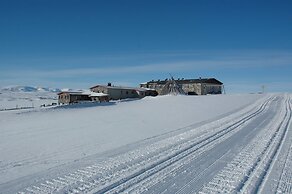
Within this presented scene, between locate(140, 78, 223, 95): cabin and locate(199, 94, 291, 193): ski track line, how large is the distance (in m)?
66.5

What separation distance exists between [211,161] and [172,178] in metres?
2.55

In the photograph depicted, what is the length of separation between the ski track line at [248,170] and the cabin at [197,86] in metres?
66.5

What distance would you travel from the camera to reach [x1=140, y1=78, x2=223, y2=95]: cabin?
81.7 meters

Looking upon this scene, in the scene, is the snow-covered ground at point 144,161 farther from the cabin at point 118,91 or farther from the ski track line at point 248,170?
the cabin at point 118,91

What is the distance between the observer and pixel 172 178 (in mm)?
8719

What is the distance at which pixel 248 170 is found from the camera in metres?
→ 9.49

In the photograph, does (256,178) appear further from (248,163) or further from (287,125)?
(287,125)

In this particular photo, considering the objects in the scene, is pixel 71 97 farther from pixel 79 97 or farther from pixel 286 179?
pixel 286 179

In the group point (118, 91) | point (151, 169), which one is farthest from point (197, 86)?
point (151, 169)

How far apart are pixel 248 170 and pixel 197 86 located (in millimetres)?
Answer: 73307

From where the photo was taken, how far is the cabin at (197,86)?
268 ft

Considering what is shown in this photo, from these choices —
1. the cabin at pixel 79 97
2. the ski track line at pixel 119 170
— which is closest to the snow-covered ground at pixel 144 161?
the ski track line at pixel 119 170

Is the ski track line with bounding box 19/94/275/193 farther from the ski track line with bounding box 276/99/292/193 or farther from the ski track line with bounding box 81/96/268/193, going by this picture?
the ski track line with bounding box 276/99/292/193

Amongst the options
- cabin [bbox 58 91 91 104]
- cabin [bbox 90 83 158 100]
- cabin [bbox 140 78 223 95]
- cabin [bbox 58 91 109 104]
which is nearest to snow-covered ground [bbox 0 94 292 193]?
cabin [bbox 58 91 91 104]
